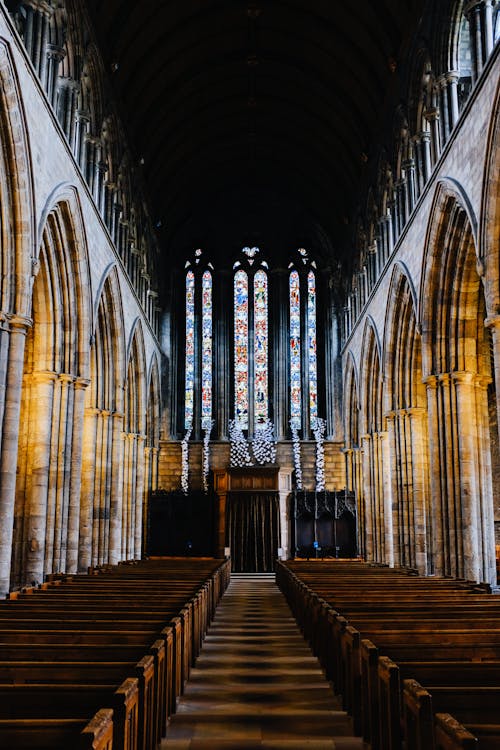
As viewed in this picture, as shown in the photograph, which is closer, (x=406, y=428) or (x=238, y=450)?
(x=406, y=428)

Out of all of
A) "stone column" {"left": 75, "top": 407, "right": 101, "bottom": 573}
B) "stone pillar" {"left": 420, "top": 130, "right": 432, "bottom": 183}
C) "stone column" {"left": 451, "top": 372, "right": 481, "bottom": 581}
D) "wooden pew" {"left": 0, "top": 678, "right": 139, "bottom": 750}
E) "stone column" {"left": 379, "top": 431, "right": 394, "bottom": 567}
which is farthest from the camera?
"stone column" {"left": 379, "top": 431, "right": 394, "bottom": 567}

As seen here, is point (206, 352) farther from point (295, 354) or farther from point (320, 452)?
point (320, 452)

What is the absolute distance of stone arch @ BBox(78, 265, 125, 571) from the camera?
18.9m

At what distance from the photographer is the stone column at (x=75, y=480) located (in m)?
15.4

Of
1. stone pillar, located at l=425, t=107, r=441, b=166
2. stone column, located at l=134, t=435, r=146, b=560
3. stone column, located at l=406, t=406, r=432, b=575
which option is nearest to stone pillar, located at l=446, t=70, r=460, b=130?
stone pillar, located at l=425, t=107, r=441, b=166

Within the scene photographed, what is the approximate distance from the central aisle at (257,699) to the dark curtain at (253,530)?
13.7 metres

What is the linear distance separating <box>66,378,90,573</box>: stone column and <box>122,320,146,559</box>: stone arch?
242 inches

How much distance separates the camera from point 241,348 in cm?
3002

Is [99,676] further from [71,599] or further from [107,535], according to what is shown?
[107,535]

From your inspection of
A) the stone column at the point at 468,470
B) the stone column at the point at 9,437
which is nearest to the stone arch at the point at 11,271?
the stone column at the point at 9,437

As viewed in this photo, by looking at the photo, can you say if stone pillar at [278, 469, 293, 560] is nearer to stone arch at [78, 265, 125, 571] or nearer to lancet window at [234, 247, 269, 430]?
lancet window at [234, 247, 269, 430]

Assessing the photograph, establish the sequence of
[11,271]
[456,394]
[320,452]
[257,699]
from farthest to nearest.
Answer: [320,452] → [456,394] → [11,271] → [257,699]

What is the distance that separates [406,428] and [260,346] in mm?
11295

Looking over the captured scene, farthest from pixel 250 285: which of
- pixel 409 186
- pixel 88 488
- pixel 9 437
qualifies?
pixel 9 437
